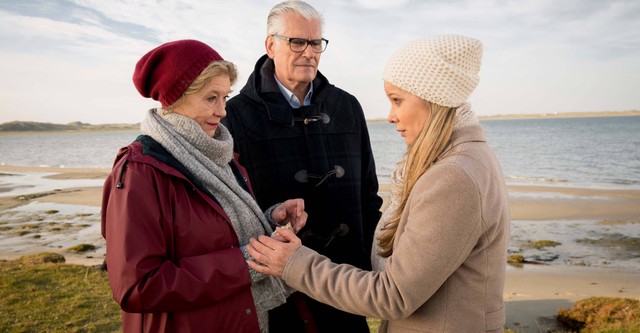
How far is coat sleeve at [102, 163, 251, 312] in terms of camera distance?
1871mm

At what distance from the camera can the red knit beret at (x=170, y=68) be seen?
215 cm

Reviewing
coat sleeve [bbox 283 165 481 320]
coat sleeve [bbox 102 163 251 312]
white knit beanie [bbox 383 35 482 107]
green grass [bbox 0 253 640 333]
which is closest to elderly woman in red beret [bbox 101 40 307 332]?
coat sleeve [bbox 102 163 251 312]

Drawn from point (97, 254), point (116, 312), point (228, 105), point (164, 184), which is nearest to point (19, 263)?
point (97, 254)

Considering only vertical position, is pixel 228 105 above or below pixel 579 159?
above

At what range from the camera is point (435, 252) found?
172cm

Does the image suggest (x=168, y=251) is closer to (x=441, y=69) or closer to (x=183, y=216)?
(x=183, y=216)

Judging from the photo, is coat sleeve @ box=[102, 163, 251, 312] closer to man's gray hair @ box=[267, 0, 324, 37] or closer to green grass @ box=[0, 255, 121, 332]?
man's gray hair @ box=[267, 0, 324, 37]

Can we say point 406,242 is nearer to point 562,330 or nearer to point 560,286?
point 562,330

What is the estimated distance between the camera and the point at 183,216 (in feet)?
6.73

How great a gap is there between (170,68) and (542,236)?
13438 mm

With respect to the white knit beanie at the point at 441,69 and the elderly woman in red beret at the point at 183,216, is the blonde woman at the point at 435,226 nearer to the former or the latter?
the white knit beanie at the point at 441,69

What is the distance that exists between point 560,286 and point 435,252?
9.05 m

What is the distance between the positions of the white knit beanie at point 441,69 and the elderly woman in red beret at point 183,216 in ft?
2.97

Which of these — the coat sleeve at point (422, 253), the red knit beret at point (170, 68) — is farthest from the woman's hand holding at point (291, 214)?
the red knit beret at point (170, 68)
